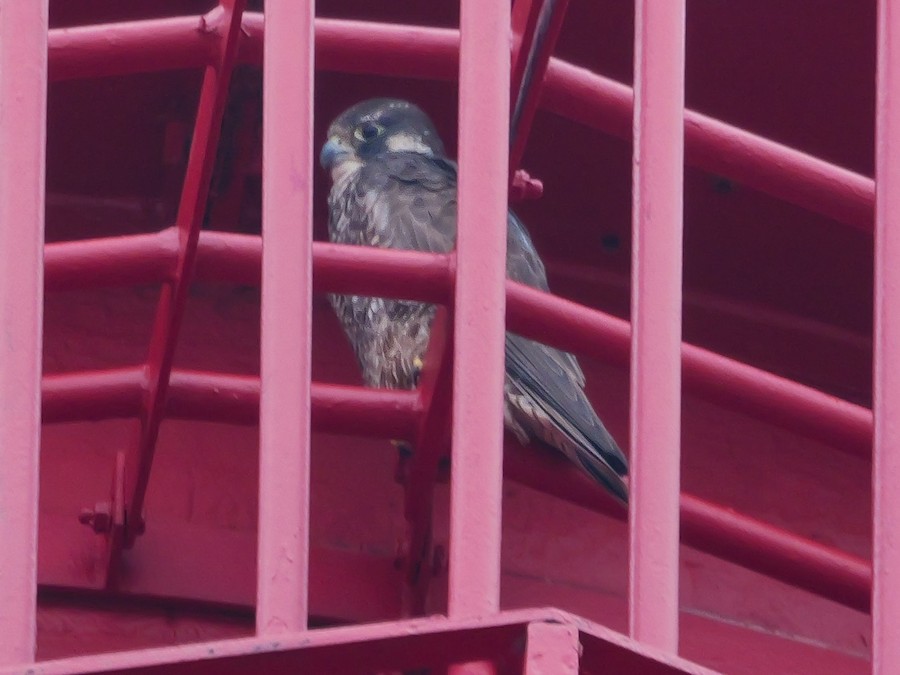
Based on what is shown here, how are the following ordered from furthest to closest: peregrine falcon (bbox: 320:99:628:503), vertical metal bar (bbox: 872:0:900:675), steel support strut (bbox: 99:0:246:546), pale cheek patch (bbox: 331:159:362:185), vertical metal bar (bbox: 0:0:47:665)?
pale cheek patch (bbox: 331:159:362:185) → peregrine falcon (bbox: 320:99:628:503) → steel support strut (bbox: 99:0:246:546) → vertical metal bar (bbox: 872:0:900:675) → vertical metal bar (bbox: 0:0:47:665)

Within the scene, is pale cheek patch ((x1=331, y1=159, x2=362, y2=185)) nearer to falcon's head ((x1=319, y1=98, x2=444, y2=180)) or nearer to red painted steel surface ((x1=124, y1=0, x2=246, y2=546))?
falcon's head ((x1=319, y1=98, x2=444, y2=180))

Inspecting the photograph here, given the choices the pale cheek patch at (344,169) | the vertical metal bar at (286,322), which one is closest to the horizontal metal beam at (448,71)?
the vertical metal bar at (286,322)

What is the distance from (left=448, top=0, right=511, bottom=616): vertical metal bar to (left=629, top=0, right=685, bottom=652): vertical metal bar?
14cm

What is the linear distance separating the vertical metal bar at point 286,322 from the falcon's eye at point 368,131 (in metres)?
2.66

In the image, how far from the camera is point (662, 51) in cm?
222

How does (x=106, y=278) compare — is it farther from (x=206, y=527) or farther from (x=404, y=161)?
(x=404, y=161)

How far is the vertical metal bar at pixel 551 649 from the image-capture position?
1731 mm

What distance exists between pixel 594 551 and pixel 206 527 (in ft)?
2.36

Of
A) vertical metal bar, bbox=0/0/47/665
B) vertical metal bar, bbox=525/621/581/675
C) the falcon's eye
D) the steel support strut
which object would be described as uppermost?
the falcon's eye

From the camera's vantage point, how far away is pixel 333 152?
4.86 meters

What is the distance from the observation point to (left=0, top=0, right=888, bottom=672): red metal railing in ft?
6.48

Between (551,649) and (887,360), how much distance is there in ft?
1.93

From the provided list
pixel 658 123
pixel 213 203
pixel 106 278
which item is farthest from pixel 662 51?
pixel 213 203

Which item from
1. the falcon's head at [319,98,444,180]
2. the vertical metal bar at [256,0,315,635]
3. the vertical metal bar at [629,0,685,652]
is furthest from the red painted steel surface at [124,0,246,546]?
the falcon's head at [319,98,444,180]
